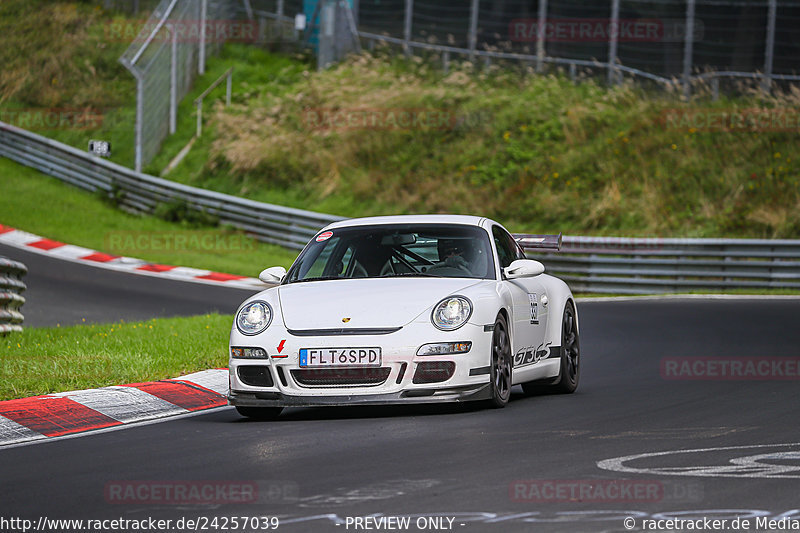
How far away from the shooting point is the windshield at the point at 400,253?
9.32 meters

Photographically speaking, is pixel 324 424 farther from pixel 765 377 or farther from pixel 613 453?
pixel 765 377

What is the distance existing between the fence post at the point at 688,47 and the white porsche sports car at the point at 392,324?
19.1 metres

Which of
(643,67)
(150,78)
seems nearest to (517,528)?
(643,67)

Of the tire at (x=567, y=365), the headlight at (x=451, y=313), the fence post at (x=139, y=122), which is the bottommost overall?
the tire at (x=567, y=365)

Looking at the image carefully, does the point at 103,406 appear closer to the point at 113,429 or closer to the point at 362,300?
the point at 113,429

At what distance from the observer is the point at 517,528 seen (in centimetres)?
499

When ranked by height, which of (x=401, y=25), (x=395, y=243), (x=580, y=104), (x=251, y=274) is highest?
(x=401, y=25)

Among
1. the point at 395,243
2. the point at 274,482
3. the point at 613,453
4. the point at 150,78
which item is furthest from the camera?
the point at 150,78

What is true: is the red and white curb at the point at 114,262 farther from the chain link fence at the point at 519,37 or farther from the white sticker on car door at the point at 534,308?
the white sticker on car door at the point at 534,308

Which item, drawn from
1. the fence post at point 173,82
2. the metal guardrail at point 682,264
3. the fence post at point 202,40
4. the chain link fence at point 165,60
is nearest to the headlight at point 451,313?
the metal guardrail at point 682,264

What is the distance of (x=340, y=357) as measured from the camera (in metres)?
8.12

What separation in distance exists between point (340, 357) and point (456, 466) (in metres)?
1.93

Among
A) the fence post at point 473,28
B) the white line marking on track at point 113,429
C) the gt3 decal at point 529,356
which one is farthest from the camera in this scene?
the fence post at point 473,28

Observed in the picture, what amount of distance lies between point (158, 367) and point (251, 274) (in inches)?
544
